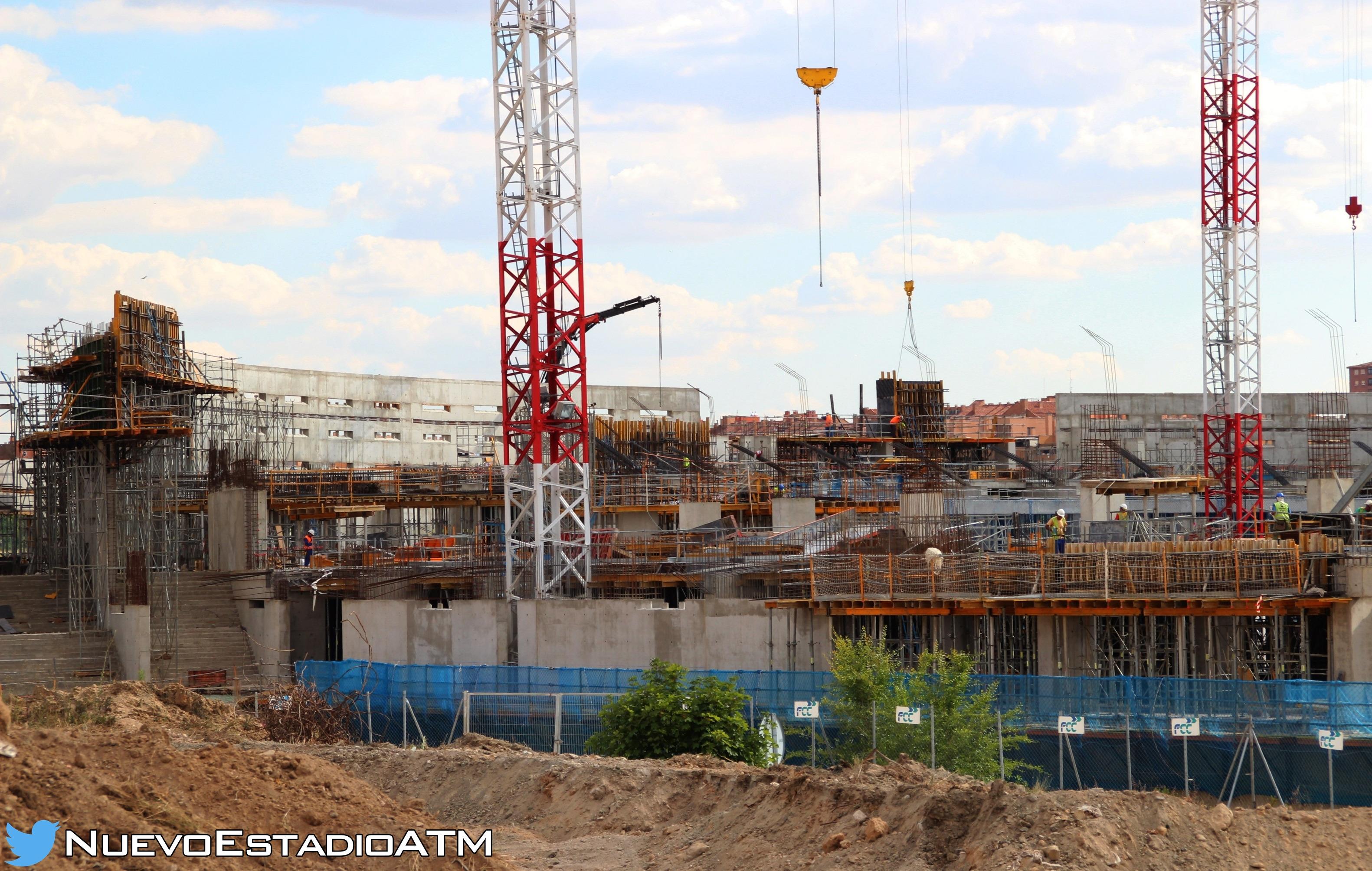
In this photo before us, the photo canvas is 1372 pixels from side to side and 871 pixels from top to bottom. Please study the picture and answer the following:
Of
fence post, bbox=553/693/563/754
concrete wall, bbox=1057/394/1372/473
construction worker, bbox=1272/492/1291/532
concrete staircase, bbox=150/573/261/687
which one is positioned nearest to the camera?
fence post, bbox=553/693/563/754

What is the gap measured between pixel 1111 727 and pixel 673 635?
32.8ft

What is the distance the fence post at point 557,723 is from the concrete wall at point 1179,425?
1802 inches

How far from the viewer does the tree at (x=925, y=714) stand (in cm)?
2172

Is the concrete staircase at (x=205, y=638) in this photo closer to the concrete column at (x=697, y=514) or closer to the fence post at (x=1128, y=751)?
the concrete column at (x=697, y=514)

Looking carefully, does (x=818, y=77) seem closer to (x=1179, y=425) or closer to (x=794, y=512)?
(x=794, y=512)

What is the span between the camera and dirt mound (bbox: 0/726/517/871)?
1220cm

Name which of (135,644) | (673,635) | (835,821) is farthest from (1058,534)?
(135,644)

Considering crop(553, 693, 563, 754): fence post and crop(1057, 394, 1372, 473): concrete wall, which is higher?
crop(1057, 394, 1372, 473): concrete wall

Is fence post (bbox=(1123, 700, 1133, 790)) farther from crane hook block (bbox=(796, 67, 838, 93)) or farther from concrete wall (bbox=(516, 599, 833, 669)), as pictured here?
crane hook block (bbox=(796, 67, 838, 93))

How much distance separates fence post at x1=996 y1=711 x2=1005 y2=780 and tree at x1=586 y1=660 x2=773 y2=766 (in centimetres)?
327

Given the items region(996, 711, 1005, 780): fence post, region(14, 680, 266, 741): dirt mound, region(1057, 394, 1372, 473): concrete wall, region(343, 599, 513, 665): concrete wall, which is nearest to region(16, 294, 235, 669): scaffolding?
region(343, 599, 513, 665): concrete wall

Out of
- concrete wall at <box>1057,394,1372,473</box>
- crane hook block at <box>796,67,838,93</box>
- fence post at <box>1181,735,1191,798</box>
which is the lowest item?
fence post at <box>1181,735,1191,798</box>

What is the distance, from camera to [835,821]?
16.4m

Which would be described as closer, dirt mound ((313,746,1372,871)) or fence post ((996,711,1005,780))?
dirt mound ((313,746,1372,871))
